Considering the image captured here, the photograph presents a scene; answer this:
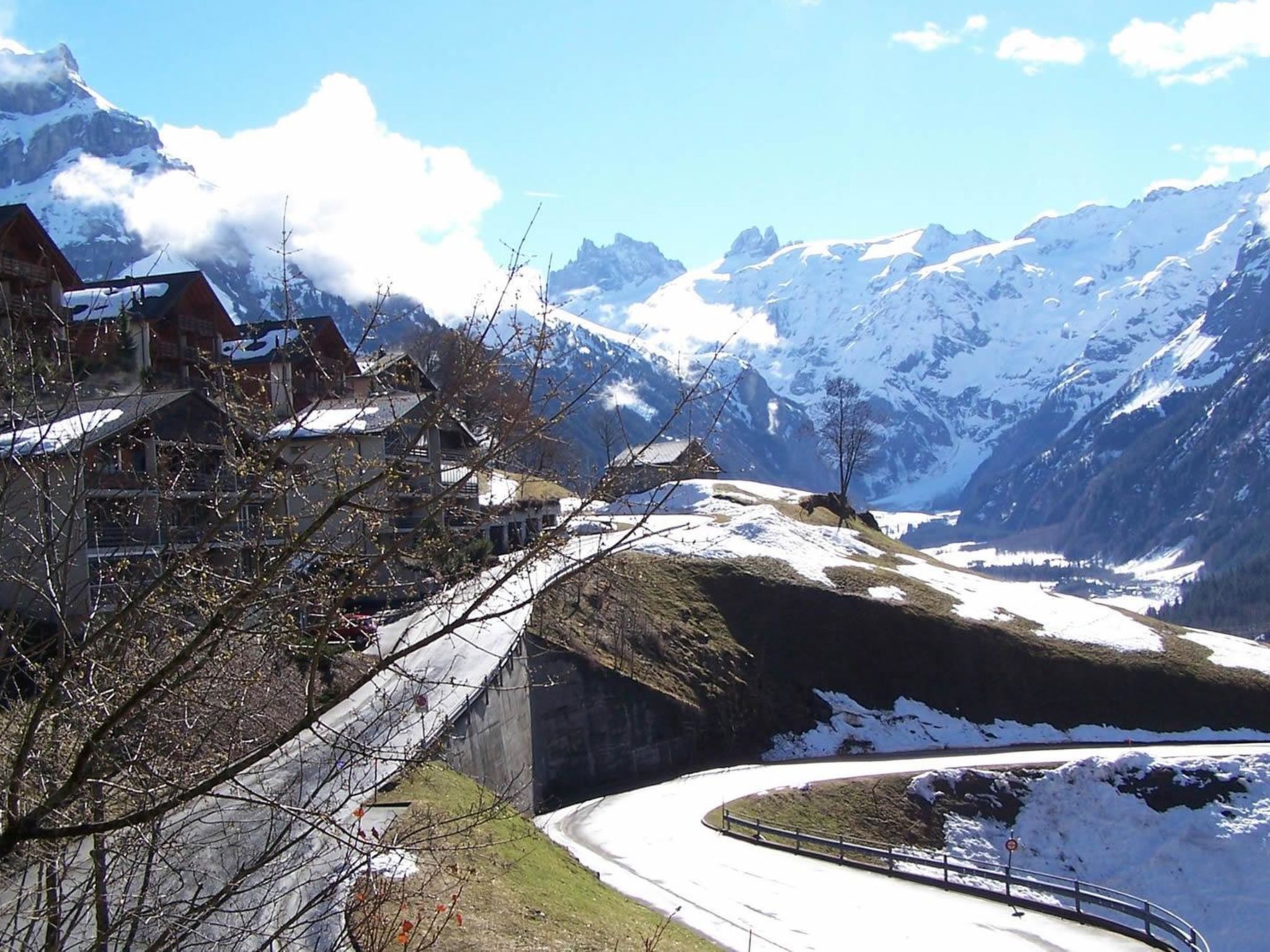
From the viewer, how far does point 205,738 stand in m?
6.04

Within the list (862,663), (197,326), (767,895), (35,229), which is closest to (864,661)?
(862,663)

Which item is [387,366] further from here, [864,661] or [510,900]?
[864,661]

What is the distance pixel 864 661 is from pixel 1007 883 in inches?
1030

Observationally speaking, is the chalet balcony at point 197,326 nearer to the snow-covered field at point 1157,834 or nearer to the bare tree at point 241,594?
the snow-covered field at point 1157,834

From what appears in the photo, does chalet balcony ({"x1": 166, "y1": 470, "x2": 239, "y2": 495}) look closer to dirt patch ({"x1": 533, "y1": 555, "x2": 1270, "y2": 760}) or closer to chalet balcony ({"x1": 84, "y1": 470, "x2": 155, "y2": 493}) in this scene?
chalet balcony ({"x1": 84, "y1": 470, "x2": 155, "y2": 493})

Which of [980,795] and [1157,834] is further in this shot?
[980,795]

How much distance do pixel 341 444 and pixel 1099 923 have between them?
1322 inches

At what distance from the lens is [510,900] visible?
1988cm

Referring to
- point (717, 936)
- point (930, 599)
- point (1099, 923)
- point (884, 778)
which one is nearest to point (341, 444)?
point (717, 936)

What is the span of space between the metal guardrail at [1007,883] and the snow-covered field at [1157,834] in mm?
4393

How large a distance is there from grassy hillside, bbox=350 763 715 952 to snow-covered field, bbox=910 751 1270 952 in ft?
76.1

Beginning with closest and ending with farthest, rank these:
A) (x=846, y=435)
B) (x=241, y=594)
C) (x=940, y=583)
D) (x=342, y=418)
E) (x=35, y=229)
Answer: (x=241, y=594), (x=342, y=418), (x=35, y=229), (x=940, y=583), (x=846, y=435)

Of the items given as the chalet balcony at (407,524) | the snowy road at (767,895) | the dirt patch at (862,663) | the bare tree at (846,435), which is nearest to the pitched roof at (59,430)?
the chalet balcony at (407,524)

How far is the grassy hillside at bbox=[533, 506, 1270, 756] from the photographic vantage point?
173 feet
